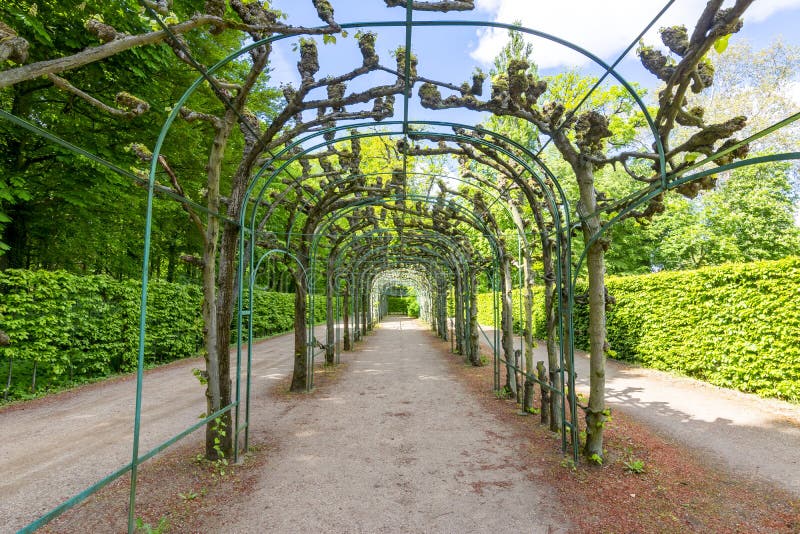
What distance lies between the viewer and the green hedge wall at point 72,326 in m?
7.25

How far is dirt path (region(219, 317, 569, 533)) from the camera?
3.41 meters

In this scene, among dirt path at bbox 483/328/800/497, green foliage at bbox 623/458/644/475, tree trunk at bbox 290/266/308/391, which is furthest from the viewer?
tree trunk at bbox 290/266/308/391

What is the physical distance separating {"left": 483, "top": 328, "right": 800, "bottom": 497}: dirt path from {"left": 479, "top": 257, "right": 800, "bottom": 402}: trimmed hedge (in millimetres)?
369

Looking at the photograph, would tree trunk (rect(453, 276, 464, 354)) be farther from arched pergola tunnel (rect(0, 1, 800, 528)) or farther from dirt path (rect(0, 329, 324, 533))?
dirt path (rect(0, 329, 324, 533))

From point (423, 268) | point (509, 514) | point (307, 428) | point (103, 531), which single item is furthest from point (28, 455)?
point (423, 268)

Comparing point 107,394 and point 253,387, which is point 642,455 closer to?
point 253,387

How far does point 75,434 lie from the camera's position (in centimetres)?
566

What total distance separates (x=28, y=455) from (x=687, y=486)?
23.2ft

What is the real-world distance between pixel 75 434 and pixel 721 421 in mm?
8989

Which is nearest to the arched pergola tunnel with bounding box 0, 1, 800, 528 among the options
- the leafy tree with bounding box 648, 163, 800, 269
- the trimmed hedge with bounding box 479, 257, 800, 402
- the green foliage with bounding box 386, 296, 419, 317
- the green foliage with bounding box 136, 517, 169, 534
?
the green foliage with bounding box 136, 517, 169, 534

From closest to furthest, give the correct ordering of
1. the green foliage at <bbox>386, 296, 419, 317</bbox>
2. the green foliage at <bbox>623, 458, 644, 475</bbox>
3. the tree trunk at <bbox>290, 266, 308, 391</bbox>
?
the green foliage at <bbox>623, 458, 644, 475</bbox>, the tree trunk at <bbox>290, 266, 308, 391</bbox>, the green foliage at <bbox>386, 296, 419, 317</bbox>

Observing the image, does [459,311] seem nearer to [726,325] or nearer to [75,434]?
[726,325]

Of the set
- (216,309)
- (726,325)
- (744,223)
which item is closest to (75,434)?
(216,309)

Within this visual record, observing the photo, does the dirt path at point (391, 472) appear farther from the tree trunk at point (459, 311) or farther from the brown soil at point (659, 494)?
the tree trunk at point (459, 311)
